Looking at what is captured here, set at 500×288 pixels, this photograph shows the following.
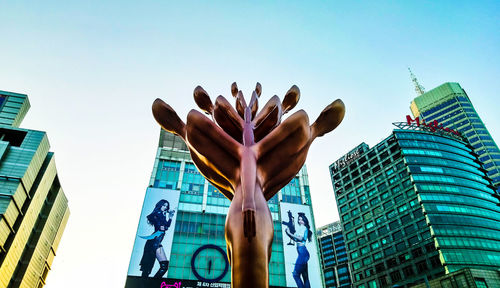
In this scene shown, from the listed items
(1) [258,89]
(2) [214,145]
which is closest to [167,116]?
→ (2) [214,145]

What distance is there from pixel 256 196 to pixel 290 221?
35.3m

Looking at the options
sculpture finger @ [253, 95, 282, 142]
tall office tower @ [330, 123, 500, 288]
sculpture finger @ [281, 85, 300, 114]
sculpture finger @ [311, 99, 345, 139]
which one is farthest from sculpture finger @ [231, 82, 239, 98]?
tall office tower @ [330, 123, 500, 288]

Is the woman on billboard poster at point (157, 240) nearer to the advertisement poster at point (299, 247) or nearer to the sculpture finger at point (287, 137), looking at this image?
the advertisement poster at point (299, 247)

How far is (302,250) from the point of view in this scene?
3688cm

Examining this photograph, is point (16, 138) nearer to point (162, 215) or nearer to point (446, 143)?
point (162, 215)

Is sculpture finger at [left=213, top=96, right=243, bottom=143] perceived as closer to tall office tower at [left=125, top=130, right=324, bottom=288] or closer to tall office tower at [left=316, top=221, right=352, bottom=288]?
tall office tower at [left=125, top=130, right=324, bottom=288]

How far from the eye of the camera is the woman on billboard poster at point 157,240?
31.8 m

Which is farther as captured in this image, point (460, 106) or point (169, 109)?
point (460, 106)

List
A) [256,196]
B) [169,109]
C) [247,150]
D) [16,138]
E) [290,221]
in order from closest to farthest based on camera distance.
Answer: [256,196]
[247,150]
[169,109]
[290,221]
[16,138]

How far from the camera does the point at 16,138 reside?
162 feet

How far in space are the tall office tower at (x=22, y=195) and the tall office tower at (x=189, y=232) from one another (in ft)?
65.2

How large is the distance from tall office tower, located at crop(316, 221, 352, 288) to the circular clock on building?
204 feet

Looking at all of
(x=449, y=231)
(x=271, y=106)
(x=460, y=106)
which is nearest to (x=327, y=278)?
(x=449, y=231)

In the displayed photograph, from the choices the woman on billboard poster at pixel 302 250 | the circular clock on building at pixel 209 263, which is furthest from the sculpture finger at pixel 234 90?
the woman on billboard poster at pixel 302 250
